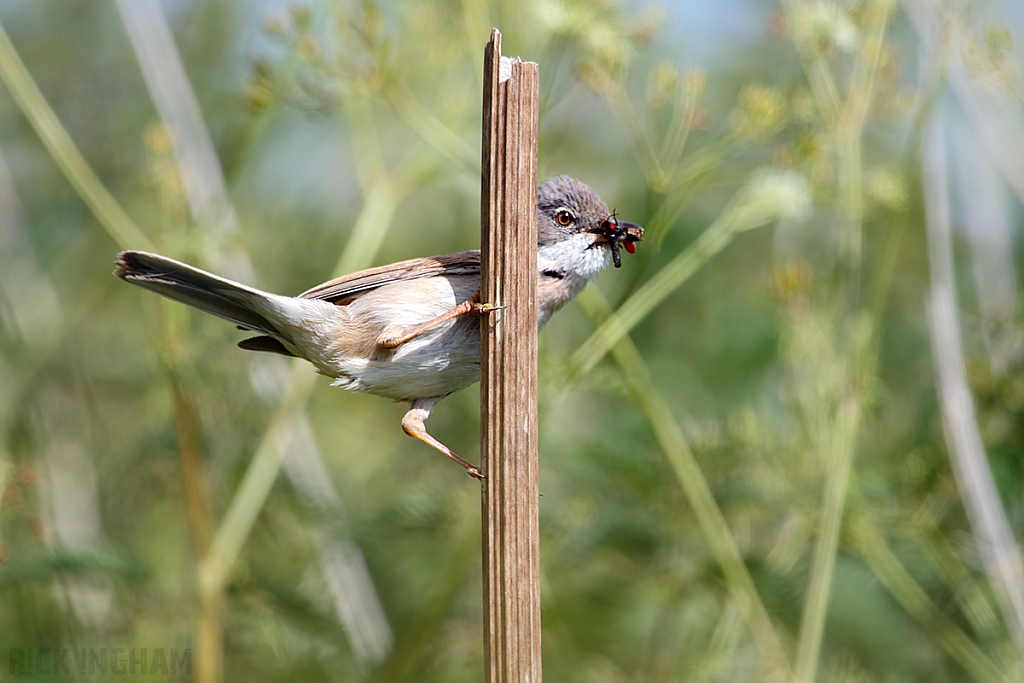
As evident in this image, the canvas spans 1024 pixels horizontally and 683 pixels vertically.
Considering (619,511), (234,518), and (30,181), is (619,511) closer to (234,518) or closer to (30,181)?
(234,518)

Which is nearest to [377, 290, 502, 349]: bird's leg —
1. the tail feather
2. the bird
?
the bird

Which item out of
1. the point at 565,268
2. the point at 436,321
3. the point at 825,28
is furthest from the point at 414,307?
the point at 825,28

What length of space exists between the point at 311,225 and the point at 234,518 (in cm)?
201

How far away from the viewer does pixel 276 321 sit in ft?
10.1

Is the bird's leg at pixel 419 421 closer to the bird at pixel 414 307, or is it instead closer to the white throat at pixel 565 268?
the bird at pixel 414 307

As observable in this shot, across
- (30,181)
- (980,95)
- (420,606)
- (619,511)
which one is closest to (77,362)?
(30,181)

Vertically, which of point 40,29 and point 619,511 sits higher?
point 40,29

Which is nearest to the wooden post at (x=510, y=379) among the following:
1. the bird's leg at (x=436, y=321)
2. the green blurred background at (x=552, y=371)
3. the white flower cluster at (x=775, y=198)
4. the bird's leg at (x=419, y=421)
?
the bird's leg at (x=436, y=321)

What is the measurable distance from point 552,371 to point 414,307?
786 mm

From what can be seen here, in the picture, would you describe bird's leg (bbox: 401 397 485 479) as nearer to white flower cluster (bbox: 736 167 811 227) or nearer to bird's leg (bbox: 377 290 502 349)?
bird's leg (bbox: 377 290 502 349)

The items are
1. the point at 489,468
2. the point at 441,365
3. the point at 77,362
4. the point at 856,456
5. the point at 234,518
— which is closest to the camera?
the point at 489,468

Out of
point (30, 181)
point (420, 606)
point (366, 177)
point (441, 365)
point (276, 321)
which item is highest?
point (30, 181)

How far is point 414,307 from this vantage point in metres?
2.99

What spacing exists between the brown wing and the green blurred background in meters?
0.62
